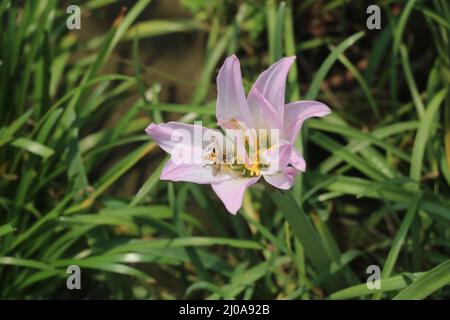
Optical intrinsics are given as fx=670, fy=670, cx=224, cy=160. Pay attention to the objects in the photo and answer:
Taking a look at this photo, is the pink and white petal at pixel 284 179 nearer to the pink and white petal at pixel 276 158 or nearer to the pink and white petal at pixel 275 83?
the pink and white petal at pixel 276 158

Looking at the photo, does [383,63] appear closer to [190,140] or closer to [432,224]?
[432,224]

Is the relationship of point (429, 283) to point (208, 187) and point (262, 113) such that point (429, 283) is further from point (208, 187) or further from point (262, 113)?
point (208, 187)

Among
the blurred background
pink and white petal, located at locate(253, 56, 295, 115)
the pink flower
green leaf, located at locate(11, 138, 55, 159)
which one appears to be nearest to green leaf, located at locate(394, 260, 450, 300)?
the blurred background

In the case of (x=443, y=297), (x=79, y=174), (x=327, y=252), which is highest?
(x=79, y=174)

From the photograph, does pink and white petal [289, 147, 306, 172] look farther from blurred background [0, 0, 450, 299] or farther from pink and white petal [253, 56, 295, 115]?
blurred background [0, 0, 450, 299]

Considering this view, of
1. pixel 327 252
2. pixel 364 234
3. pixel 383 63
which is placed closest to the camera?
pixel 327 252

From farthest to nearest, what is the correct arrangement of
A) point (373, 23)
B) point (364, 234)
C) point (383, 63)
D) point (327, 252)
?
point (383, 63), point (373, 23), point (364, 234), point (327, 252)

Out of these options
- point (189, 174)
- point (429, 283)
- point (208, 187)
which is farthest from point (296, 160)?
point (208, 187)
